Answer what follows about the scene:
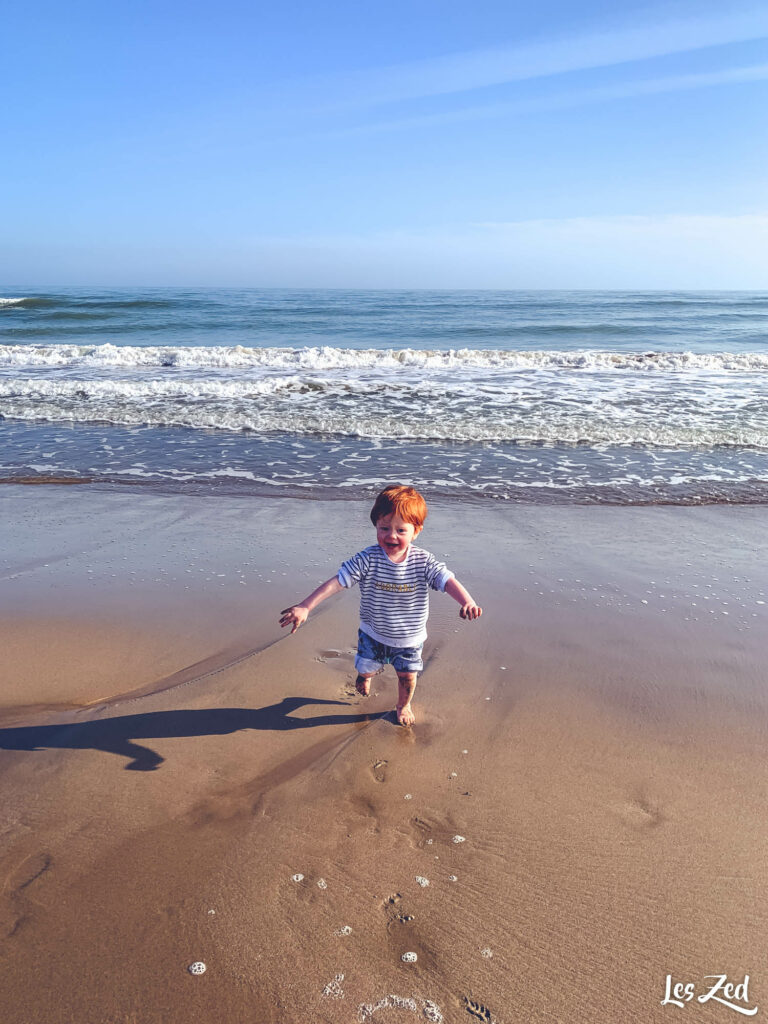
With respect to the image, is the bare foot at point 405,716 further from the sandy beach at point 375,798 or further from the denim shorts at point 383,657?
the denim shorts at point 383,657

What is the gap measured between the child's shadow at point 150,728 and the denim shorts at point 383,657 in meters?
0.23

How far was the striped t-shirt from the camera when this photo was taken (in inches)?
124

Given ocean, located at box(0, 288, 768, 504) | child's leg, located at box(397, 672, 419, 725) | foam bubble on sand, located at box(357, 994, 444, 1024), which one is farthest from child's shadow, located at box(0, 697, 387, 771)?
ocean, located at box(0, 288, 768, 504)

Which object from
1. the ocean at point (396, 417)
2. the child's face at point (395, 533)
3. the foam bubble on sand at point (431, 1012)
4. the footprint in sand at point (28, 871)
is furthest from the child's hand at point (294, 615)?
the ocean at point (396, 417)

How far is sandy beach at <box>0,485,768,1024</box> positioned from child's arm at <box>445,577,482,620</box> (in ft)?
1.95

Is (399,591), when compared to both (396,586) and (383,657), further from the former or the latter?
(383,657)

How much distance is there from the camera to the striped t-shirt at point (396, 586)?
10.4ft

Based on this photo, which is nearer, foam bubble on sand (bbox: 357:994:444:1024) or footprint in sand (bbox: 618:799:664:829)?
foam bubble on sand (bbox: 357:994:444:1024)

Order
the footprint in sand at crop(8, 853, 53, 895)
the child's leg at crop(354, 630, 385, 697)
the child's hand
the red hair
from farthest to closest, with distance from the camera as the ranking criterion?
the child's leg at crop(354, 630, 385, 697) → the red hair → the child's hand → the footprint in sand at crop(8, 853, 53, 895)

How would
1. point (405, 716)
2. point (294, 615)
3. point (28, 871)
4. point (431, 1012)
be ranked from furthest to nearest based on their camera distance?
1. point (405, 716)
2. point (294, 615)
3. point (28, 871)
4. point (431, 1012)

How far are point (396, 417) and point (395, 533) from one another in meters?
7.65

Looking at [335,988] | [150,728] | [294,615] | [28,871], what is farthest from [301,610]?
[335,988]

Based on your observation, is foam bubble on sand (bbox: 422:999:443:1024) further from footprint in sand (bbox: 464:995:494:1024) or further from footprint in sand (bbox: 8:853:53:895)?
footprint in sand (bbox: 8:853:53:895)

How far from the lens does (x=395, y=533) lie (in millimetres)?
3043
